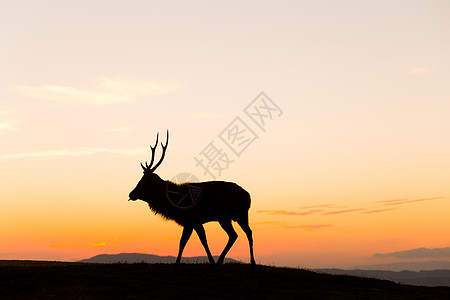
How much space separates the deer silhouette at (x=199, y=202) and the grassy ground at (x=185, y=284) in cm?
170

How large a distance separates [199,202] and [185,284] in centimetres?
456

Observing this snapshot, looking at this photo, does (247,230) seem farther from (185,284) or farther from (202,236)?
(185,284)

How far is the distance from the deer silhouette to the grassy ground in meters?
1.70

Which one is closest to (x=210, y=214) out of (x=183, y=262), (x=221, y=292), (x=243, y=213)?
(x=243, y=213)

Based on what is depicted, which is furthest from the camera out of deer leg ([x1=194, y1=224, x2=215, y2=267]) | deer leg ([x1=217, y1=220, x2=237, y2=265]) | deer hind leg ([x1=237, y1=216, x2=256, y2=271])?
deer leg ([x1=217, y1=220, x2=237, y2=265])

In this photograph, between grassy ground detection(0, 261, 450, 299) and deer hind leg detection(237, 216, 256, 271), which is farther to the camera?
deer hind leg detection(237, 216, 256, 271)

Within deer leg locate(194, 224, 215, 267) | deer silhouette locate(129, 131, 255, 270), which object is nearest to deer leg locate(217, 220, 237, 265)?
deer silhouette locate(129, 131, 255, 270)

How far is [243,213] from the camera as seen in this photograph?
74.4 feet

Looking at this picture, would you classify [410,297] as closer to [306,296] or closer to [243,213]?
[306,296]

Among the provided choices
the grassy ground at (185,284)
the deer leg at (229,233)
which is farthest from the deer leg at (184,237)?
the deer leg at (229,233)

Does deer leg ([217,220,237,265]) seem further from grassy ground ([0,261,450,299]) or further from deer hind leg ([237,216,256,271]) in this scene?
grassy ground ([0,261,450,299])

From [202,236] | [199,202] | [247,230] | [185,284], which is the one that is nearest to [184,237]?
[202,236]

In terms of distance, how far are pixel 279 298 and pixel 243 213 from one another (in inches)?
239

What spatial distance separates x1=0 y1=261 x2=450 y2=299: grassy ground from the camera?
56.1 feet
